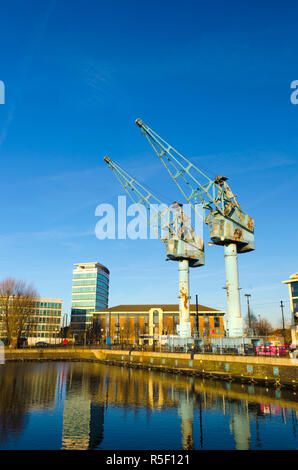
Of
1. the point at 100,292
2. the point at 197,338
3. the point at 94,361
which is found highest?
the point at 100,292

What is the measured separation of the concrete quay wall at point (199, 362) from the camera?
28328 millimetres

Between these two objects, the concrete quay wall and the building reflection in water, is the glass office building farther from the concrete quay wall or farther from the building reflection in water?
the building reflection in water

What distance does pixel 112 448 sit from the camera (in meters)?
14.3

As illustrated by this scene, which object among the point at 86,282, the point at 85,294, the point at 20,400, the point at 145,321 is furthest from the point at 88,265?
→ the point at 20,400

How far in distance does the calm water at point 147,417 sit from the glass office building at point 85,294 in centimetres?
9924

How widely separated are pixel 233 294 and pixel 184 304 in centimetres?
1117

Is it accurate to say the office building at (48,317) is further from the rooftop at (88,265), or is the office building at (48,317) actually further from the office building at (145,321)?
the rooftop at (88,265)

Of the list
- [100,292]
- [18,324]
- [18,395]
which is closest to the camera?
[18,395]

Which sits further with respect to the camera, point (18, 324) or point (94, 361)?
point (18, 324)

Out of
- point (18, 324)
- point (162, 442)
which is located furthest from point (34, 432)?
point (18, 324)

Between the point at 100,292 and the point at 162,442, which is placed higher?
the point at 100,292
